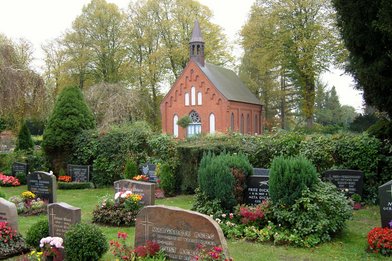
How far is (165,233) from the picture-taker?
23.8 ft

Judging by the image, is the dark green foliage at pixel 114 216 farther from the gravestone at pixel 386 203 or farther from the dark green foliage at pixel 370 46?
the dark green foliage at pixel 370 46

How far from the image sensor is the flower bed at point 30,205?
13016 mm

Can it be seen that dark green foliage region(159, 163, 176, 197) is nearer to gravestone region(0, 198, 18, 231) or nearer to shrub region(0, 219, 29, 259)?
gravestone region(0, 198, 18, 231)

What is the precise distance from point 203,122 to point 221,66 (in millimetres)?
9672

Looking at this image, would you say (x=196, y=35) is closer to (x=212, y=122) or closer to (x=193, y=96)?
(x=193, y=96)

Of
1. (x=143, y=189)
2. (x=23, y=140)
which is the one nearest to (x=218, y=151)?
(x=143, y=189)

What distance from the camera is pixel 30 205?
43.5ft

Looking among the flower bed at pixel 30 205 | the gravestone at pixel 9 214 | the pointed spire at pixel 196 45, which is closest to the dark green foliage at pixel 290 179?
the gravestone at pixel 9 214

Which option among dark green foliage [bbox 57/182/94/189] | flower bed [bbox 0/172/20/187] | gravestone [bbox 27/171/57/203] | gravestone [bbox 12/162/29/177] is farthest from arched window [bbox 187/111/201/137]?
gravestone [bbox 27/171/57/203]

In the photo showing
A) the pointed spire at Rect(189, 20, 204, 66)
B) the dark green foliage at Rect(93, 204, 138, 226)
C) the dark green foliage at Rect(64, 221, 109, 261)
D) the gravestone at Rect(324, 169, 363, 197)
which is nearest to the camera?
the dark green foliage at Rect(64, 221, 109, 261)

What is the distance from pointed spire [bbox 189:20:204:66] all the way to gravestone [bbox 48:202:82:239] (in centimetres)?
3936

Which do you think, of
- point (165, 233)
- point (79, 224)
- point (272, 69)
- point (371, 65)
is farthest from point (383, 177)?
point (272, 69)

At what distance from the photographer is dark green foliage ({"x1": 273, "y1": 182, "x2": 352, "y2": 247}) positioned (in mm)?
9250

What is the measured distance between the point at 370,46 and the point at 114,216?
30.4ft
